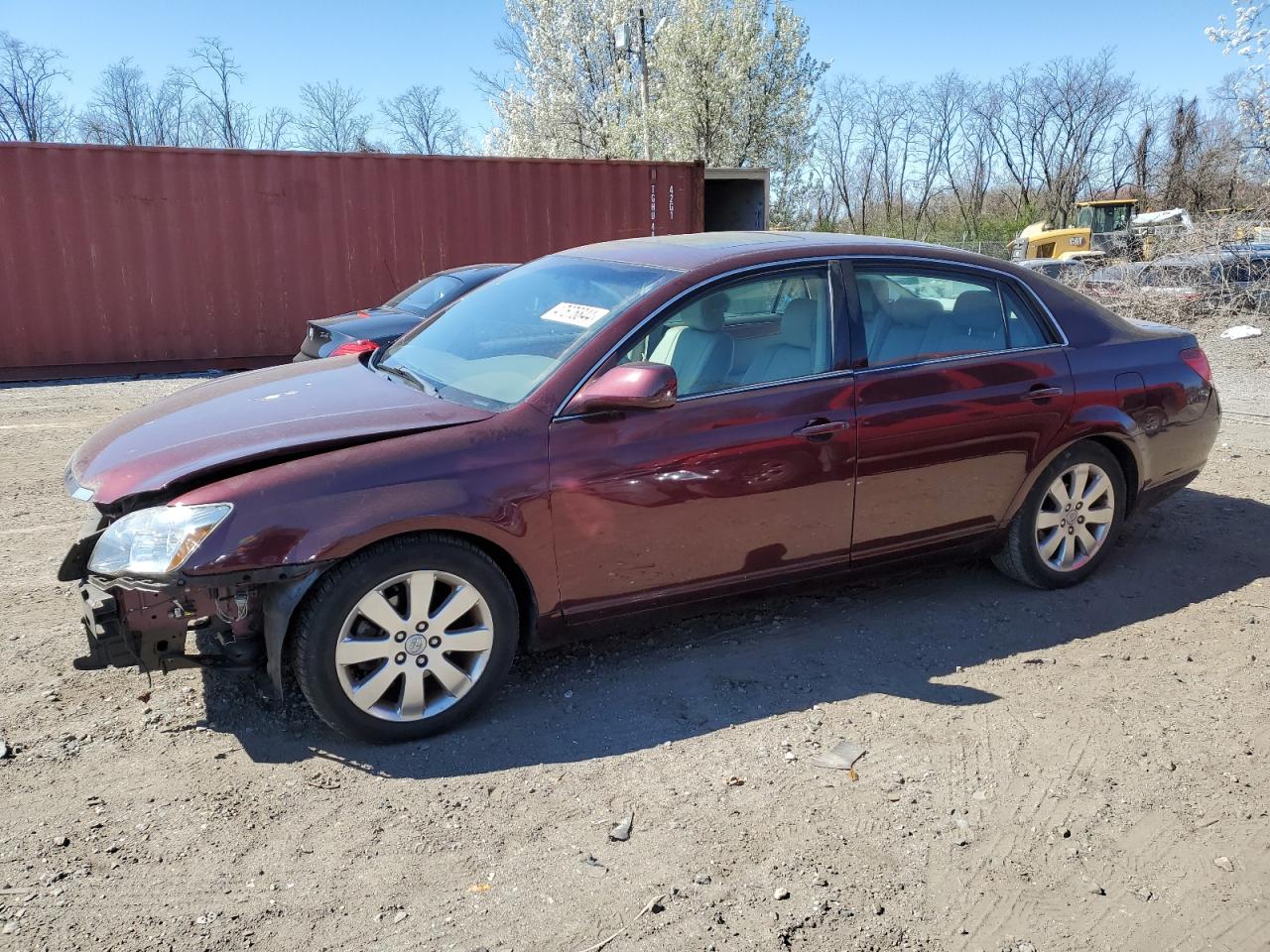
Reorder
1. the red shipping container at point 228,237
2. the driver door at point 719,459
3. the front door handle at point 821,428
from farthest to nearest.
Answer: the red shipping container at point 228,237
the front door handle at point 821,428
the driver door at point 719,459

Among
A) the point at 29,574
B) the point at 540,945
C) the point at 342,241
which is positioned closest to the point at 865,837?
the point at 540,945

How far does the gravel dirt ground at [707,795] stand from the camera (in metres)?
2.56

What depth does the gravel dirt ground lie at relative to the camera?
256cm

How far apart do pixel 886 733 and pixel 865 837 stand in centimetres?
62

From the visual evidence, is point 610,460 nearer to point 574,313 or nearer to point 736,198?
point 574,313

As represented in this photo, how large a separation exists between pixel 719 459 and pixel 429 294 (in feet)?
23.2

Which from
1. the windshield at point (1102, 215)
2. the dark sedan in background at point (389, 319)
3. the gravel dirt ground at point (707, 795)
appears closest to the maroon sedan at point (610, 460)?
the gravel dirt ground at point (707, 795)

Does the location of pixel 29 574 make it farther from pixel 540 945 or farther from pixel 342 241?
pixel 342 241

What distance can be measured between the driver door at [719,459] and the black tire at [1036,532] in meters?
0.99

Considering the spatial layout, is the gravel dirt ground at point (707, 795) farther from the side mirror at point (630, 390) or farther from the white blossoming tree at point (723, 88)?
the white blossoming tree at point (723, 88)

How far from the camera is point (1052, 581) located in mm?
4664

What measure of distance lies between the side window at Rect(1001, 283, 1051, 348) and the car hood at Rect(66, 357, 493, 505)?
7.92 feet

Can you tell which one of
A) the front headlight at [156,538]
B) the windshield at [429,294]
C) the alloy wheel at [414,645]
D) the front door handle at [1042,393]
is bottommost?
the alloy wheel at [414,645]

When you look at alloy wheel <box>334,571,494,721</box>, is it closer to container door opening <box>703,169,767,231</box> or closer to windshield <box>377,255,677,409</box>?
windshield <box>377,255,677,409</box>
